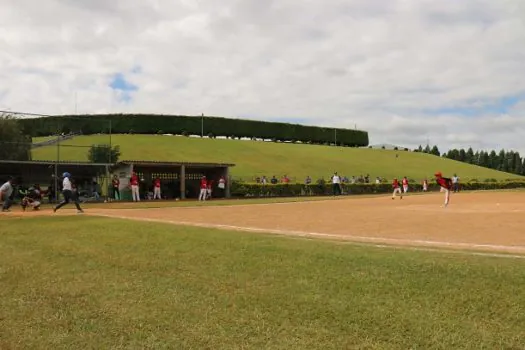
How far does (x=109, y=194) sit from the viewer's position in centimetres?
3406

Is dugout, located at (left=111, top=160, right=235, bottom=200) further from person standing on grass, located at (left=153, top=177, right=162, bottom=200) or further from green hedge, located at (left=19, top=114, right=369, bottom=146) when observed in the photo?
green hedge, located at (left=19, top=114, right=369, bottom=146)

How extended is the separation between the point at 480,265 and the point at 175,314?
4.16 metres

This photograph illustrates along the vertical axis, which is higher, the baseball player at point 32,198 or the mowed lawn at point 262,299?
the baseball player at point 32,198

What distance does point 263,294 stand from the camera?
247 inches

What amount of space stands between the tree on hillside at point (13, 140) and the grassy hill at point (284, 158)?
16980 mm

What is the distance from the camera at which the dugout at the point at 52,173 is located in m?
29.3

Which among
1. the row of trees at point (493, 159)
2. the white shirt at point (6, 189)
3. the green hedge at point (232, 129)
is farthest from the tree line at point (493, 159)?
the white shirt at point (6, 189)

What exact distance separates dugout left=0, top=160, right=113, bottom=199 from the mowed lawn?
2159 cm

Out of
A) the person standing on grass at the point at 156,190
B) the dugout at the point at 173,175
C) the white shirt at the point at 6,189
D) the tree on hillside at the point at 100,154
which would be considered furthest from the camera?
the person standing on grass at the point at 156,190

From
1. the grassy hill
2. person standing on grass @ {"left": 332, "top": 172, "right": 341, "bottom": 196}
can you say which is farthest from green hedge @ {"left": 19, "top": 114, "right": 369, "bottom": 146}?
person standing on grass @ {"left": 332, "top": 172, "right": 341, "bottom": 196}

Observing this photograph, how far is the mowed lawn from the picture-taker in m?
5.01

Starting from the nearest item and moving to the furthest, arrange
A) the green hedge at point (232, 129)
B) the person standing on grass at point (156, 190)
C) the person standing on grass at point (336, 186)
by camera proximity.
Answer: the person standing on grass at point (156, 190) → the person standing on grass at point (336, 186) → the green hedge at point (232, 129)

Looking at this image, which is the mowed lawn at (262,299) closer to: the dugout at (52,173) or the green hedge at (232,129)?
the dugout at (52,173)

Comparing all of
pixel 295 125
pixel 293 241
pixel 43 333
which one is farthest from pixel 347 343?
pixel 295 125
